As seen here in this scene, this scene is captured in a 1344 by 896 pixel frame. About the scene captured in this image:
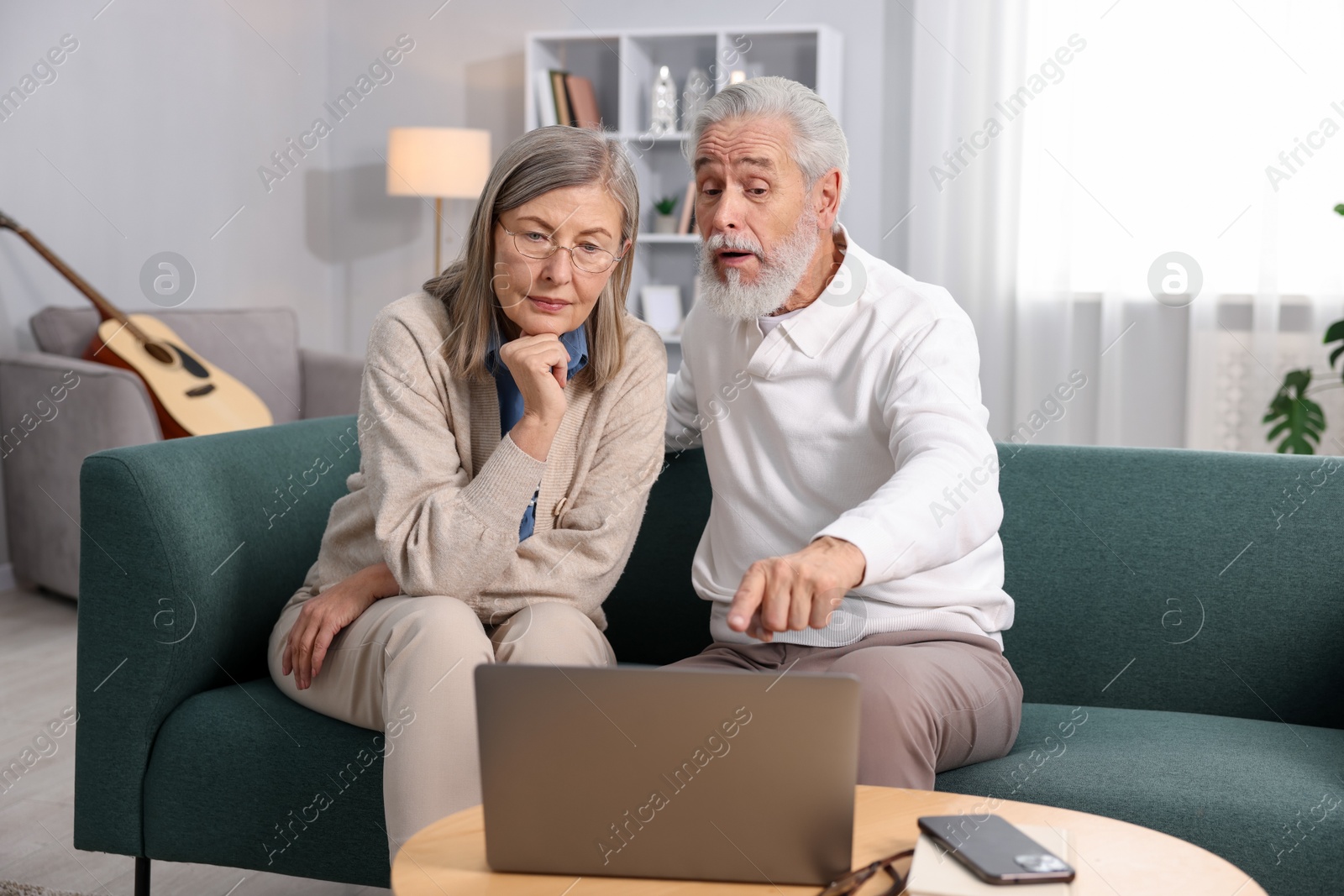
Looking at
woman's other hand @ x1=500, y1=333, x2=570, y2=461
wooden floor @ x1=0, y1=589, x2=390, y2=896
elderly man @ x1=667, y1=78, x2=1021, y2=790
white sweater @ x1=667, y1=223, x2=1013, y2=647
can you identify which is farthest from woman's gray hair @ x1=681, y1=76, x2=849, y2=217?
wooden floor @ x1=0, y1=589, x2=390, y2=896

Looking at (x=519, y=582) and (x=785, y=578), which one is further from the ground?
(x=785, y=578)

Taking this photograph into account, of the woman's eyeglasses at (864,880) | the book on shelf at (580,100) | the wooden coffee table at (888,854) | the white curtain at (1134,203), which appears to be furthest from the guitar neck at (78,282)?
the woman's eyeglasses at (864,880)

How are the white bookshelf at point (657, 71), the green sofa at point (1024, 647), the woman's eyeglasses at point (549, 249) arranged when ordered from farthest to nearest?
the white bookshelf at point (657, 71)
the woman's eyeglasses at point (549, 249)
the green sofa at point (1024, 647)

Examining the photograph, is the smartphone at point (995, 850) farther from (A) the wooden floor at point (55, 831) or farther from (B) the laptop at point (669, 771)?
(A) the wooden floor at point (55, 831)

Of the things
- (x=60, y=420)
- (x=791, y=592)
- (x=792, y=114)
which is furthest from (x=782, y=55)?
(x=791, y=592)

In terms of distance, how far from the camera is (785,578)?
1.07 metres

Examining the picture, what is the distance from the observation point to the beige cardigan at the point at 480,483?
1402 millimetres

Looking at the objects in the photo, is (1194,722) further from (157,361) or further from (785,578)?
(157,361)

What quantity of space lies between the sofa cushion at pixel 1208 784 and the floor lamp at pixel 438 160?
3.39 meters

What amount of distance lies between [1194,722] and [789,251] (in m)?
0.83

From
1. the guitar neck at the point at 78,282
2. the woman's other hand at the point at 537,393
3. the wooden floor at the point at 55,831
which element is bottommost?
the wooden floor at the point at 55,831

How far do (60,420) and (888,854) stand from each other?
2883 millimetres

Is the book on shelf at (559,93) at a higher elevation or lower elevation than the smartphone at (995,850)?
higher

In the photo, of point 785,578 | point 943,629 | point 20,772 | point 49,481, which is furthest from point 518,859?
point 49,481
